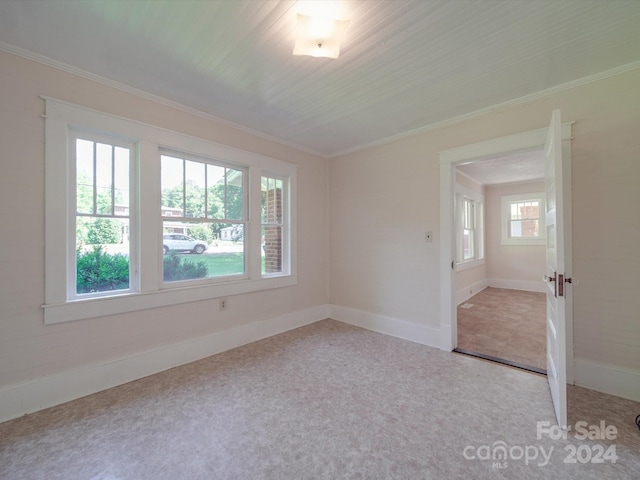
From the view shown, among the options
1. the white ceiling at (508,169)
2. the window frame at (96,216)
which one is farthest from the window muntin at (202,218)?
the white ceiling at (508,169)

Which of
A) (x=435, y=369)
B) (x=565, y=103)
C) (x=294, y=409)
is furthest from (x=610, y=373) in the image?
(x=294, y=409)

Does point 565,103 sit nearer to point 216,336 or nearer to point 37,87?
point 216,336

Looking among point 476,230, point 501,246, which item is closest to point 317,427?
point 476,230

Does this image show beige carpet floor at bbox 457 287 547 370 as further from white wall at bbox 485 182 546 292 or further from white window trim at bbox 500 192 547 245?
white window trim at bbox 500 192 547 245

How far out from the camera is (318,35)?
1685 millimetres

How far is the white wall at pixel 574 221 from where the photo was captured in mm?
2162

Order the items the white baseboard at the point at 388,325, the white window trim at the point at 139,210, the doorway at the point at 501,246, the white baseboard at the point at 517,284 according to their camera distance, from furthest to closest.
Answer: the white baseboard at the point at 517,284 → the doorway at the point at 501,246 → the white baseboard at the point at 388,325 → the white window trim at the point at 139,210

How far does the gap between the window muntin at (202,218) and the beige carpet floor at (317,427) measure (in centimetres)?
104

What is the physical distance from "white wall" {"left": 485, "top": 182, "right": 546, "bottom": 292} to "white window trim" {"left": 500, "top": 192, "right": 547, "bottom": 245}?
67 millimetres

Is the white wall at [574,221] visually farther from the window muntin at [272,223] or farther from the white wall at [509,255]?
the white wall at [509,255]

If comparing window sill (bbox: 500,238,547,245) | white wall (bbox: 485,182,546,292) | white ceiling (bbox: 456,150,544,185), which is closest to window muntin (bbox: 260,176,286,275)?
white ceiling (bbox: 456,150,544,185)

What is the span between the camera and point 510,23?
1.68m

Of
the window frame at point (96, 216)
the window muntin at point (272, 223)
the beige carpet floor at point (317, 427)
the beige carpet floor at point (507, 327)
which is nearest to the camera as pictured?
the beige carpet floor at point (317, 427)

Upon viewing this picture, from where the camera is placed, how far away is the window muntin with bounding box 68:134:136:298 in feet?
7.41
